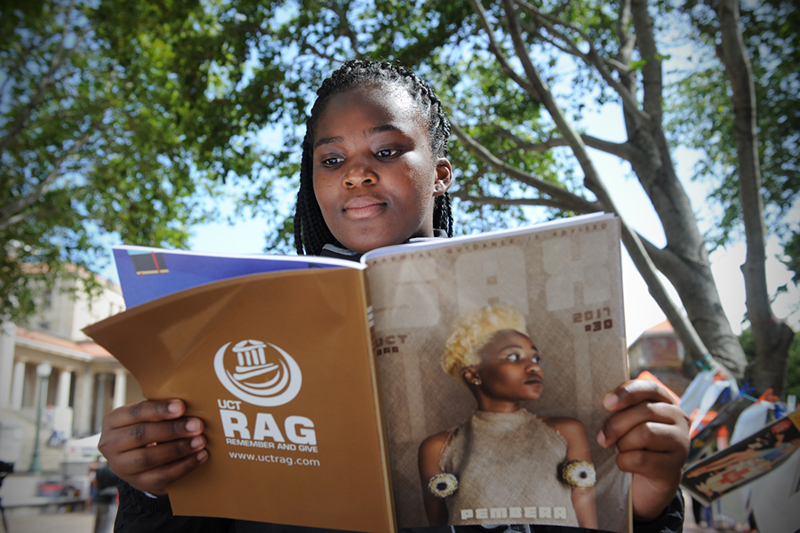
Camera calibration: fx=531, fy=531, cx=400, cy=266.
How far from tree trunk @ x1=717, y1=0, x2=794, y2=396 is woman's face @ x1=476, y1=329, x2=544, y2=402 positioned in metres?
3.74

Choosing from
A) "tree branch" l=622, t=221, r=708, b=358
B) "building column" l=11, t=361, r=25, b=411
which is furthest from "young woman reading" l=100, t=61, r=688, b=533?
"building column" l=11, t=361, r=25, b=411

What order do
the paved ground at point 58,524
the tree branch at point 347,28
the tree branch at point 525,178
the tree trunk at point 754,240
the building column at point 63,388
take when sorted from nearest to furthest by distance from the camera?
the tree trunk at point 754,240, the tree branch at point 525,178, the tree branch at point 347,28, the paved ground at point 58,524, the building column at point 63,388

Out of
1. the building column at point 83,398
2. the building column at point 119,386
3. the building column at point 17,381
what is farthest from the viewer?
the building column at point 119,386

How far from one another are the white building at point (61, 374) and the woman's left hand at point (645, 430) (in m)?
17.8

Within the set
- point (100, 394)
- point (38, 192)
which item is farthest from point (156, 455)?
point (100, 394)

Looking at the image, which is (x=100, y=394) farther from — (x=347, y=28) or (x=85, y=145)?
(x=347, y=28)

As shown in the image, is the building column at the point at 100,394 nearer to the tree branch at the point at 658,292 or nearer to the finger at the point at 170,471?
the tree branch at the point at 658,292

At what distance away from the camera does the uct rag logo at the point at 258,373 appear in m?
0.80

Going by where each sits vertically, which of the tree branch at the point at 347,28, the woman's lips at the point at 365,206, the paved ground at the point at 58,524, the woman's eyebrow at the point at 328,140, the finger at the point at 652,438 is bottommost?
the paved ground at the point at 58,524

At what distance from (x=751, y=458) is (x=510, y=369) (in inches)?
119

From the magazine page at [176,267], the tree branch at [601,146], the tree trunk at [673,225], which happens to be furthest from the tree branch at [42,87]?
the magazine page at [176,267]

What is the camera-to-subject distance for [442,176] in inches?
56.8

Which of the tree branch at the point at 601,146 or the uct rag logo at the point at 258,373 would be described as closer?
the uct rag logo at the point at 258,373

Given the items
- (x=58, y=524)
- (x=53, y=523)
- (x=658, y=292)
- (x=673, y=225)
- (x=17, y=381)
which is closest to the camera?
(x=658, y=292)
